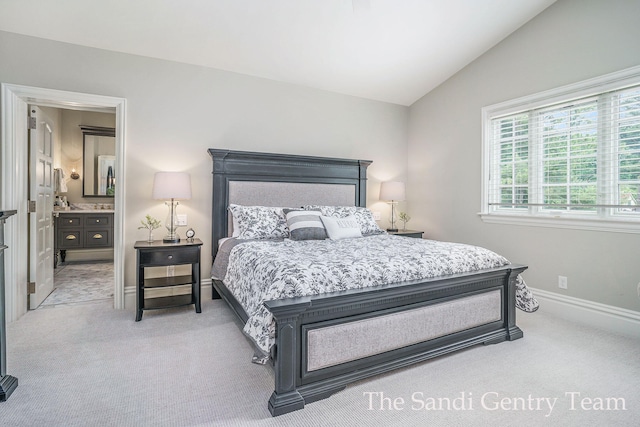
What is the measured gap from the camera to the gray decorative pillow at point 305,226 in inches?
130

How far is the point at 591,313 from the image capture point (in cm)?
308

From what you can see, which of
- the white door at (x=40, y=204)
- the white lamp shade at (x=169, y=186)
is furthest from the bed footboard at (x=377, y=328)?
the white door at (x=40, y=204)

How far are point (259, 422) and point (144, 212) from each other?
2.65m

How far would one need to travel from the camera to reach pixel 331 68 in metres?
4.00

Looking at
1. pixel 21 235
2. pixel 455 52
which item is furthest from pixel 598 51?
pixel 21 235

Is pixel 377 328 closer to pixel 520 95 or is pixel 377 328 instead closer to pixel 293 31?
pixel 293 31

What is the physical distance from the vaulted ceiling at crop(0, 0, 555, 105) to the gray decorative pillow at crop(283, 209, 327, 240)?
178cm

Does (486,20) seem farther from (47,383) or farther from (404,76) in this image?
(47,383)

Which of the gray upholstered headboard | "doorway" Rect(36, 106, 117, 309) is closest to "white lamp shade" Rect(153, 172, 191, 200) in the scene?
the gray upholstered headboard

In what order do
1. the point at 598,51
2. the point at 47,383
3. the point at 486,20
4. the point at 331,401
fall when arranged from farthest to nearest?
the point at 486,20
the point at 598,51
the point at 47,383
the point at 331,401

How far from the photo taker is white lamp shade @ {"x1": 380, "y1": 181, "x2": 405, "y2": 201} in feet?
15.1

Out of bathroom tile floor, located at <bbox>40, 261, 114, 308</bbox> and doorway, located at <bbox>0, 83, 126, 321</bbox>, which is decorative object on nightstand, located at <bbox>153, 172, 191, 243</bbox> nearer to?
doorway, located at <bbox>0, 83, 126, 321</bbox>

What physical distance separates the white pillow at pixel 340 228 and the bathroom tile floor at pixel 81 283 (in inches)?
105

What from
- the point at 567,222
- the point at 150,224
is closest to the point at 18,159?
the point at 150,224
